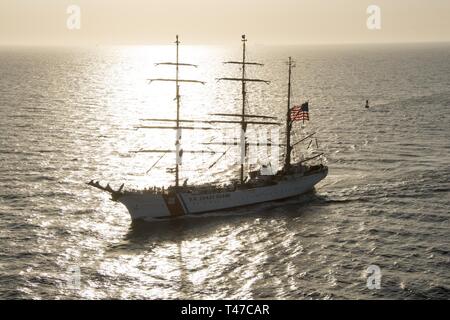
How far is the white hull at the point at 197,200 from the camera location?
55.3 meters

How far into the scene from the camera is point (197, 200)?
57.4m

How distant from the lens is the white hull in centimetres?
5534

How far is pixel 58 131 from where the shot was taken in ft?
314

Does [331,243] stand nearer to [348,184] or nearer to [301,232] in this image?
[301,232]

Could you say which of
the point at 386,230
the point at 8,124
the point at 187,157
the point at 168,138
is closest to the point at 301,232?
the point at 386,230

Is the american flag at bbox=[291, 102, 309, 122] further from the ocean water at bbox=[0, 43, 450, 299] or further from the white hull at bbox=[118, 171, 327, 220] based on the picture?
the ocean water at bbox=[0, 43, 450, 299]

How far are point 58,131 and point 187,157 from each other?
2797cm
